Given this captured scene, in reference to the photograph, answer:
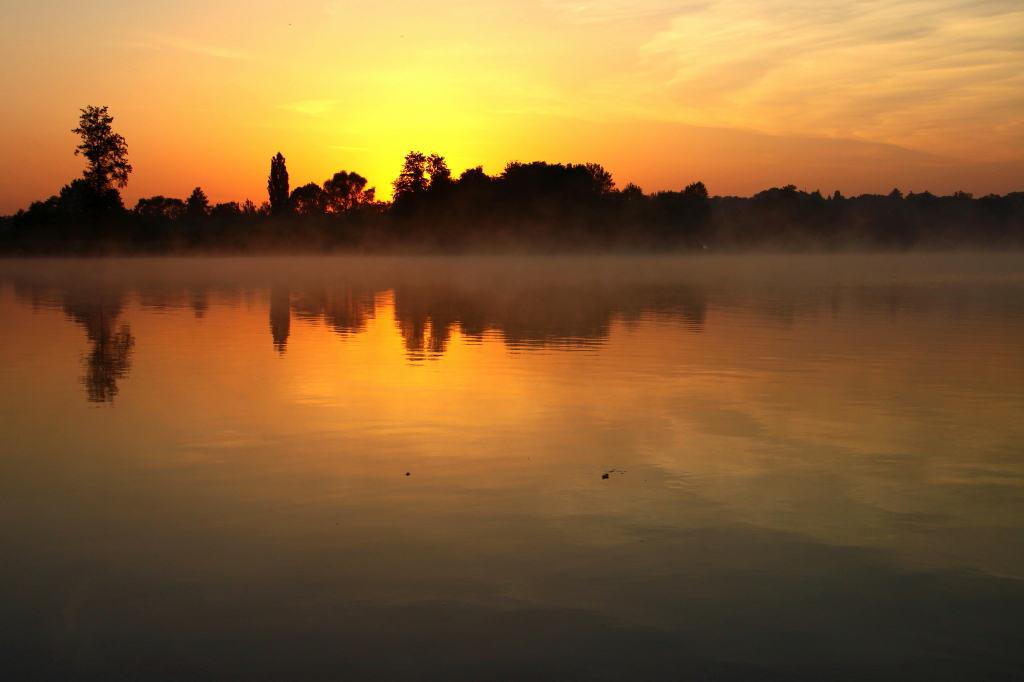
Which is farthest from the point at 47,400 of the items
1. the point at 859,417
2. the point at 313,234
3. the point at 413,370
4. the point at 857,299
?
the point at 313,234

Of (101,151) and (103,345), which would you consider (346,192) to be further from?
(103,345)

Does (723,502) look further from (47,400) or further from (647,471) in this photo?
(47,400)

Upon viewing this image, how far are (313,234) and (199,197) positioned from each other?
223ft

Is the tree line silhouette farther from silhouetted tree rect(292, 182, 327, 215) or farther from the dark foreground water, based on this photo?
the dark foreground water

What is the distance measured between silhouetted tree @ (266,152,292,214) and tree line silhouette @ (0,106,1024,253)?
19 cm

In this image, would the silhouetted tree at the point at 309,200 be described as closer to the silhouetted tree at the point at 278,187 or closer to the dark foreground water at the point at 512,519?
the silhouetted tree at the point at 278,187

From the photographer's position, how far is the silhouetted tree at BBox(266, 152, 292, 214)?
153625mm

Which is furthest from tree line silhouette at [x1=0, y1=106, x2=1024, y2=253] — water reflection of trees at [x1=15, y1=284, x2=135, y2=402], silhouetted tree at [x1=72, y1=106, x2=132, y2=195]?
water reflection of trees at [x1=15, y1=284, x2=135, y2=402]

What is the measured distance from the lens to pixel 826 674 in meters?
4.83

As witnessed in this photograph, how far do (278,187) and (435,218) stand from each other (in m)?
35.0

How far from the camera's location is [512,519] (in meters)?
7.24

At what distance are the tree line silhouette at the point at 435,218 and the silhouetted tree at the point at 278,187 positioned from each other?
19cm

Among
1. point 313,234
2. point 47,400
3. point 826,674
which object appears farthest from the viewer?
point 313,234

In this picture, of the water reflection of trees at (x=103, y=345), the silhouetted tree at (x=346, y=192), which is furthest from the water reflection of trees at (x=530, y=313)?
the silhouetted tree at (x=346, y=192)
